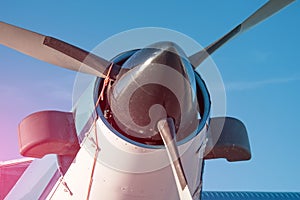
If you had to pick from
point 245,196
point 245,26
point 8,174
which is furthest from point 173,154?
point 245,196

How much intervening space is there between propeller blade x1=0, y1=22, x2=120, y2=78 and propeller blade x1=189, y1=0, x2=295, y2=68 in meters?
1.05

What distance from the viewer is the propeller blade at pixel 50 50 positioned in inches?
212

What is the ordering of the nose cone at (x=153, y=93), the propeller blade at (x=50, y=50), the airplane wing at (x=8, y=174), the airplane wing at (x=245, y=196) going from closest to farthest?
the nose cone at (x=153, y=93)
the propeller blade at (x=50, y=50)
the airplane wing at (x=8, y=174)
the airplane wing at (x=245, y=196)

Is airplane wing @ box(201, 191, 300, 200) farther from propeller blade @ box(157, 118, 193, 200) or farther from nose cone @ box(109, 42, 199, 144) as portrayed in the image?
nose cone @ box(109, 42, 199, 144)

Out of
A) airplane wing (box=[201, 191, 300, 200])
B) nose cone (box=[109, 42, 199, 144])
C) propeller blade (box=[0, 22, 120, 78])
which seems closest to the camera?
nose cone (box=[109, 42, 199, 144])

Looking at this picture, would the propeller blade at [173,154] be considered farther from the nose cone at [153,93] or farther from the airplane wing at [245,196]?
the airplane wing at [245,196]

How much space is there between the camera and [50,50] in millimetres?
5547

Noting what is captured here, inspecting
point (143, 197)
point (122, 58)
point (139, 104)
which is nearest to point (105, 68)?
point (122, 58)

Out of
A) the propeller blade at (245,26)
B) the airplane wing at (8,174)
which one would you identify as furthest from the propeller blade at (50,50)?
the airplane wing at (8,174)

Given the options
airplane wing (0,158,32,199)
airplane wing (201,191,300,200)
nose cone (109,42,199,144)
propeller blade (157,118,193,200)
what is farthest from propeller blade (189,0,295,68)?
airplane wing (201,191,300,200)

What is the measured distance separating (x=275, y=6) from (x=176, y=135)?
2.42 metres

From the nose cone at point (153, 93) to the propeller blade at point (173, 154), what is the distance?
0.09 meters

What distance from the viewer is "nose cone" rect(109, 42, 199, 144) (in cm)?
479

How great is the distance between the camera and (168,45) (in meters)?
4.94
